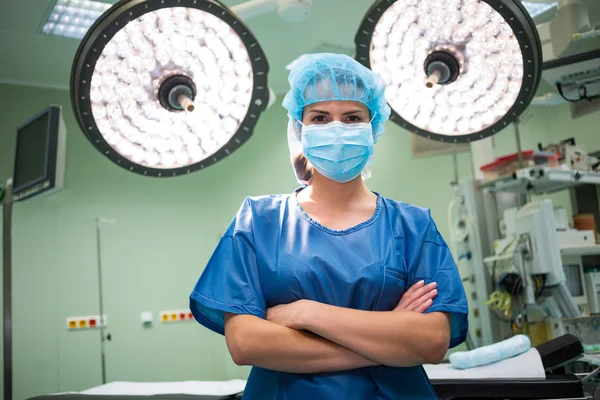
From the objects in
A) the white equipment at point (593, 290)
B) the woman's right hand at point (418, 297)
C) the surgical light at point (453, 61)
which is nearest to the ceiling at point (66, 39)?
the white equipment at point (593, 290)

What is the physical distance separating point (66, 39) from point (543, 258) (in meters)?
3.45

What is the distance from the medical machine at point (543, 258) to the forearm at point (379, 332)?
219 centimetres

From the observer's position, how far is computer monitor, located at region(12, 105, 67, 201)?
2328 millimetres

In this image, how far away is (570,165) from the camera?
3395mm

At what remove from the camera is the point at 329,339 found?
107 cm

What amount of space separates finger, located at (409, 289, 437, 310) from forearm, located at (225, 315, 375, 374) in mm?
142

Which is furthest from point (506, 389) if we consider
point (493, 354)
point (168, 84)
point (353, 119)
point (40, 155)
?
point (40, 155)

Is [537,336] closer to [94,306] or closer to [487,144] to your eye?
[487,144]

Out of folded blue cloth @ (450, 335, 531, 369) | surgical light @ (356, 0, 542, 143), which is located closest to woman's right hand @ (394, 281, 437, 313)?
surgical light @ (356, 0, 542, 143)

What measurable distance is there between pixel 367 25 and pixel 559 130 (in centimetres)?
348

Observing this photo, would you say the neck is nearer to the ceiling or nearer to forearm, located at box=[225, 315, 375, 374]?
forearm, located at box=[225, 315, 375, 374]

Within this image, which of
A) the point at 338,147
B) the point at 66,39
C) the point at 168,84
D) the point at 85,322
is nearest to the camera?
the point at 338,147

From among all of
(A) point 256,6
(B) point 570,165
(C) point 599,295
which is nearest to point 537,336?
(C) point 599,295

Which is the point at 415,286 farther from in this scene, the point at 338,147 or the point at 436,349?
the point at 338,147
